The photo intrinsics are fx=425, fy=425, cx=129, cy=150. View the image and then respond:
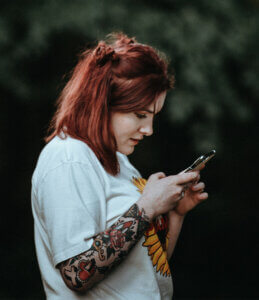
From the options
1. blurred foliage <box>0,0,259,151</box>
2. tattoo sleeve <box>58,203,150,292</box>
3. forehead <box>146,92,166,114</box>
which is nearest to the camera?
tattoo sleeve <box>58,203,150,292</box>

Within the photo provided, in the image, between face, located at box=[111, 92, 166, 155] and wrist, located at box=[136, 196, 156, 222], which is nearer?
wrist, located at box=[136, 196, 156, 222]

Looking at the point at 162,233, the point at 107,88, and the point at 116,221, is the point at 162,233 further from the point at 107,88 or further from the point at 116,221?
the point at 107,88

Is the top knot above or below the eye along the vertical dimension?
above

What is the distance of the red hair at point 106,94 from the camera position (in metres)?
1.64

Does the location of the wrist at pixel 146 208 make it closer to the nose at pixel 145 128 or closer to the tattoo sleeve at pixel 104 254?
the tattoo sleeve at pixel 104 254

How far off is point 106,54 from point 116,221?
0.65 m

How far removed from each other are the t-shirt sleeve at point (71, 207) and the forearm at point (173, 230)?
60 centimetres

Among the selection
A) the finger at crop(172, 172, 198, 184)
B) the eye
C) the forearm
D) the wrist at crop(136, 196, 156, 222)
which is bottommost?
the forearm

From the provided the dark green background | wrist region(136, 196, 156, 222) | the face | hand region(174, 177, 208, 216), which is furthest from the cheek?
the dark green background

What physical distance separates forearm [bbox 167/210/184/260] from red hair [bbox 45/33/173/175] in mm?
515

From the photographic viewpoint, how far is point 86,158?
5.01 ft

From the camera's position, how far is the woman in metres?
1.42

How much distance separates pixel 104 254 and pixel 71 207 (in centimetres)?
19

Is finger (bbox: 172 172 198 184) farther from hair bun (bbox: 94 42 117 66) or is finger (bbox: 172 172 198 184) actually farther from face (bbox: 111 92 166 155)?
hair bun (bbox: 94 42 117 66)
